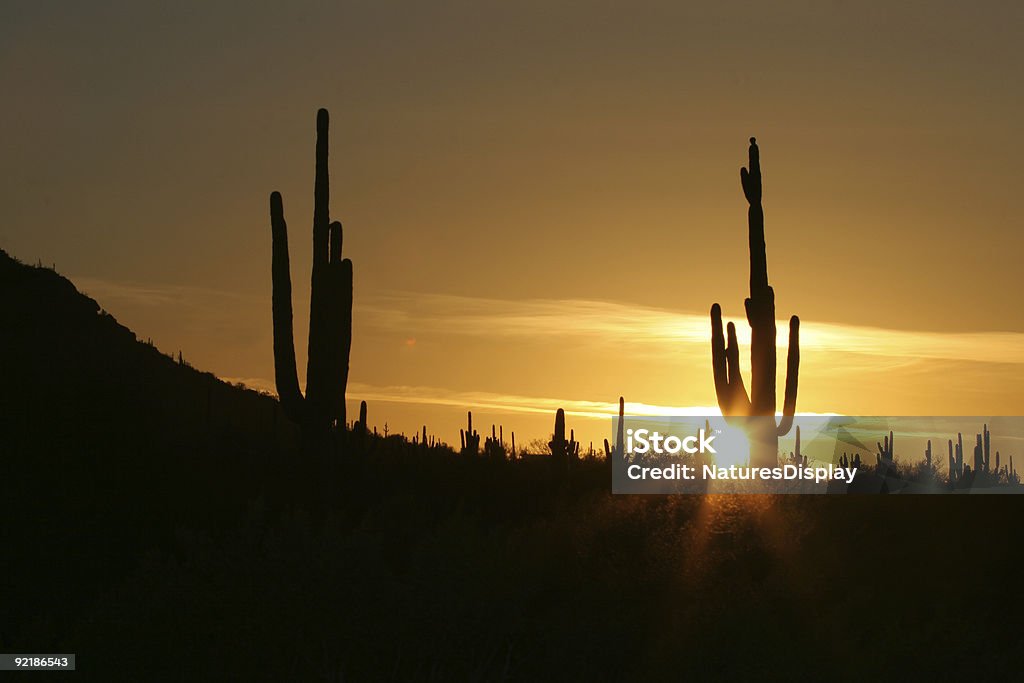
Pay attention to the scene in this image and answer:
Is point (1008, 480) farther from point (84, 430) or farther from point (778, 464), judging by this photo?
point (84, 430)

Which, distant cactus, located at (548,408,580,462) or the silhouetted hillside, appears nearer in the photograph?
the silhouetted hillside

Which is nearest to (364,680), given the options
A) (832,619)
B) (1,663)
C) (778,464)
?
(1,663)

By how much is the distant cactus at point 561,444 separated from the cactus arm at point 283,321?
10130mm

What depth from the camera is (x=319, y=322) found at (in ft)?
90.5

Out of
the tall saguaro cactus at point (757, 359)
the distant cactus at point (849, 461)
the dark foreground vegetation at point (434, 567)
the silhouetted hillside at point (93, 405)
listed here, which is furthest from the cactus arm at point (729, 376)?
the silhouetted hillside at point (93, 405)

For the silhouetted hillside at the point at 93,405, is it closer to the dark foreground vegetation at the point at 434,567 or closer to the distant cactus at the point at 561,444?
the dark foreground vegetation at the point at 434,567

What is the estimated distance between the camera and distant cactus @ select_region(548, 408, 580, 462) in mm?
37688

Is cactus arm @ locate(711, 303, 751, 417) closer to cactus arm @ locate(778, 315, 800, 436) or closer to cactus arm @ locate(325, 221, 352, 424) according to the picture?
cactus arm @ locate(778, 315, 800, 436)

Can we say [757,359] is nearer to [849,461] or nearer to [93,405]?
[849,461]

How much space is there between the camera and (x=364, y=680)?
16.8 metres

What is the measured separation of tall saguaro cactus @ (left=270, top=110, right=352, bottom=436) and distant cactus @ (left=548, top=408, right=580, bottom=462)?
32.4 feet

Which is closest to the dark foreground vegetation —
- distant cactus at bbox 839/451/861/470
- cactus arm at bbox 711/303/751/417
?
cactus arm at bbox 711/303/751/417

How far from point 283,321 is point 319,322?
1105mm

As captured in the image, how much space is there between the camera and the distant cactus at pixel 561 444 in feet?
124
